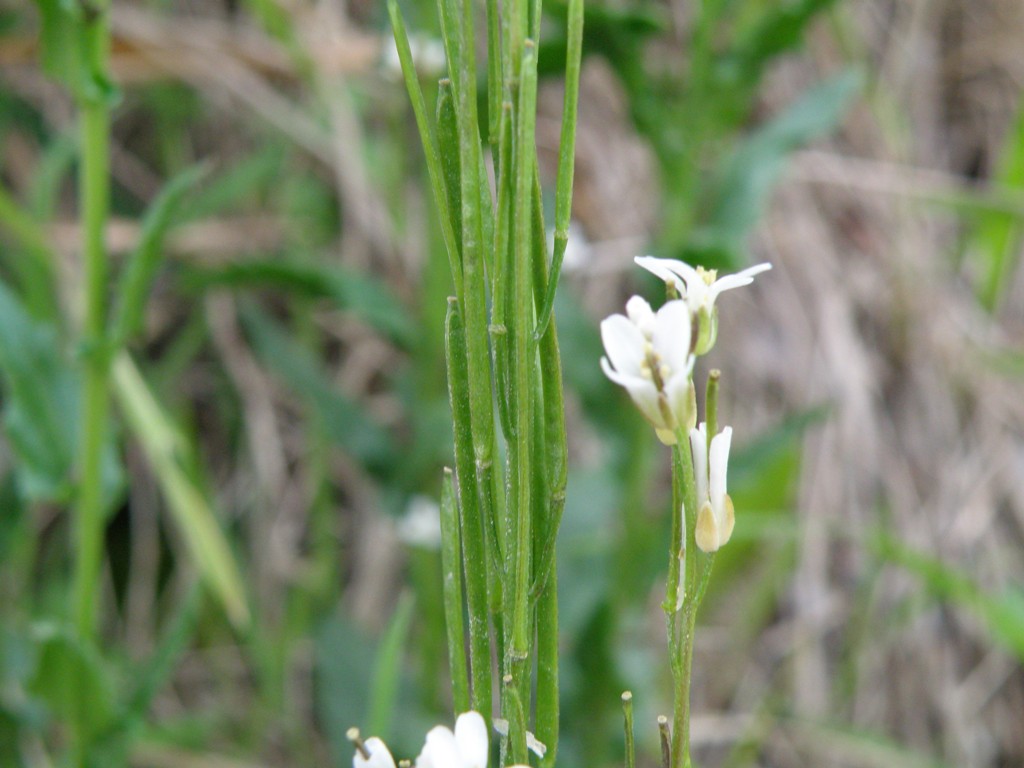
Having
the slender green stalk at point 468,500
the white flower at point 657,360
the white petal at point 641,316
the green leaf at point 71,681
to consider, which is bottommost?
the green leaf at point 71,681

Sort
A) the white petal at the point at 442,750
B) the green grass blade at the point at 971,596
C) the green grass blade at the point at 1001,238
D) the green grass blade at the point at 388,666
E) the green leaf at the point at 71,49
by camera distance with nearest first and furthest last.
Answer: the white petal at the point at 442,750 → the green grass blade at the point at 388,666 → the green leaf at the point at 71,49 → the green grass blade at the point at 971,596 → the green grass blade at the point at 1001,238

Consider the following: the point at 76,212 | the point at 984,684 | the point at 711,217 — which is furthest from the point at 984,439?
the point at 76,212

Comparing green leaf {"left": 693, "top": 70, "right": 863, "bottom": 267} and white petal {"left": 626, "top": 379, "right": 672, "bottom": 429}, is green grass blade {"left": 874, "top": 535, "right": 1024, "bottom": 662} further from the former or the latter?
white petal {"left": 626, "top": 379, "right": 672, "bottom": 429}

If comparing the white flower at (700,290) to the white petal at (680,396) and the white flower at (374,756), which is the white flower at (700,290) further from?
the white flower at (374,756)

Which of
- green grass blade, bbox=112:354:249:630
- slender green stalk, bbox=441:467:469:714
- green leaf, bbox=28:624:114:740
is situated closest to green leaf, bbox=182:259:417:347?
green grass blade, bbox=112:354:249:630

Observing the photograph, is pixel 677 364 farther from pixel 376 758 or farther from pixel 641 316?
pixel 376 758

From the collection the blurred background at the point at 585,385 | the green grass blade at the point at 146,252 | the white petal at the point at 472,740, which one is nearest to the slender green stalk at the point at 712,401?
the white petal at the point at 472,740

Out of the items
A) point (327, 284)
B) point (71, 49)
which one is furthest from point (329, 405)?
point (71, 49)

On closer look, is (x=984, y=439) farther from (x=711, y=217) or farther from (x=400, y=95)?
(x=400, y=95)
